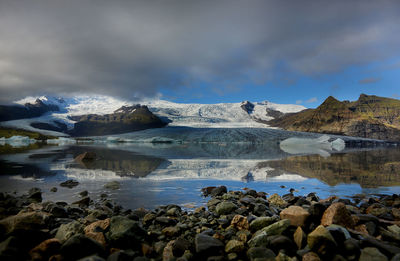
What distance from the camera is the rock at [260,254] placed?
3146 millimetres

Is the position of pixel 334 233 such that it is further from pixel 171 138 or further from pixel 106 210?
pixel 171 138

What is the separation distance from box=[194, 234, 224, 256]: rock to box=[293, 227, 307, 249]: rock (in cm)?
107

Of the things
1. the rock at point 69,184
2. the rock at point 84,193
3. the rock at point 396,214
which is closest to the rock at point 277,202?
the rock at point 396,214

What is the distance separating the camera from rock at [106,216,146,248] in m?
3.52

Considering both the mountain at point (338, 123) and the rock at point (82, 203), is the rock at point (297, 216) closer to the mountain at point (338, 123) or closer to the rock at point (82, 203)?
the rock at point (82, 203)

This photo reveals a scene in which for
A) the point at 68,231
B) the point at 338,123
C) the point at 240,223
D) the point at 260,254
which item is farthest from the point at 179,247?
the point at 338,123

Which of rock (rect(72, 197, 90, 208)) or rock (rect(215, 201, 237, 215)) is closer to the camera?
rock (rect(215, 201, 237, 215))

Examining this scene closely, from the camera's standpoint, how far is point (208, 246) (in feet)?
11.0

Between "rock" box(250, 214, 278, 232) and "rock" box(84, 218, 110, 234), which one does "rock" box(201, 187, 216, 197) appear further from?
"rock" box(84, 218, 110, 234)

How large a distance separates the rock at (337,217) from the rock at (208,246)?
1781 millimetres

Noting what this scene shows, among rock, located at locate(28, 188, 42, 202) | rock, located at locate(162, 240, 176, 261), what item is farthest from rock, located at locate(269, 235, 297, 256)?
rock, located at locate(28, 188, 42, 202)

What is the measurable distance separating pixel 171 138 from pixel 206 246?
59756mm

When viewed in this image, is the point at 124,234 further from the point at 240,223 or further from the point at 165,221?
the point at 240,223

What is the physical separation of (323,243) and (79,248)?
10.2 feet
